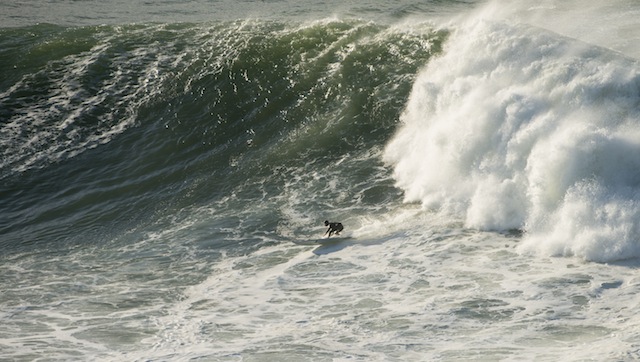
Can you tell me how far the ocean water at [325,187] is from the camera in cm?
1319

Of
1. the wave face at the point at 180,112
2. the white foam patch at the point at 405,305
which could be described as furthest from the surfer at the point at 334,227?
the wave face at the point at 180,112

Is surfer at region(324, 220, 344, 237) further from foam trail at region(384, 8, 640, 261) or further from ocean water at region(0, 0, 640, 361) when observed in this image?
foam trail at region(384, 8, 640, 261)

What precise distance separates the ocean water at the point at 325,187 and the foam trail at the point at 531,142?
0.05m

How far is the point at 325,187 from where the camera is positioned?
1919cm

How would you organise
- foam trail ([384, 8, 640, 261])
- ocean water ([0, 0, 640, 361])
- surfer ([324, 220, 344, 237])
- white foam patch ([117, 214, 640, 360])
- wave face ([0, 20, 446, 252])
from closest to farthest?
white foam patch ([117, 214, 640, 360]), ocean water ([0, 0, 640, 361]), foam trail ([384, 8, 640, 261]), surfer ([324, 220, 344, 237]), wave face ([0, 20, 446, 252])

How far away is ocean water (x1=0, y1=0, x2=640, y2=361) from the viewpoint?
13.2m

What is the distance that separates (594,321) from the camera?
12.4 meters

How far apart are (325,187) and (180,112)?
6.09m

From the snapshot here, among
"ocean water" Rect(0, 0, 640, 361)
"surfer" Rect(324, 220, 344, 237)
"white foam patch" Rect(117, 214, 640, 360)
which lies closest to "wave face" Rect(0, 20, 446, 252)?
"ocean water" Rect(0, 0, 640, 361)

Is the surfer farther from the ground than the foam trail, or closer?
closer

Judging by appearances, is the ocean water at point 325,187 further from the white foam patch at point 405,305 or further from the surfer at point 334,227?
the surfer at point 334,227

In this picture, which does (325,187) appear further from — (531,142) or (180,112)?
(180,112)

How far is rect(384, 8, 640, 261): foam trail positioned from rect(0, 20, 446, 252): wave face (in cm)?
161

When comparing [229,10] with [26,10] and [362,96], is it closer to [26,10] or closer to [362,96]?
[26,10]
